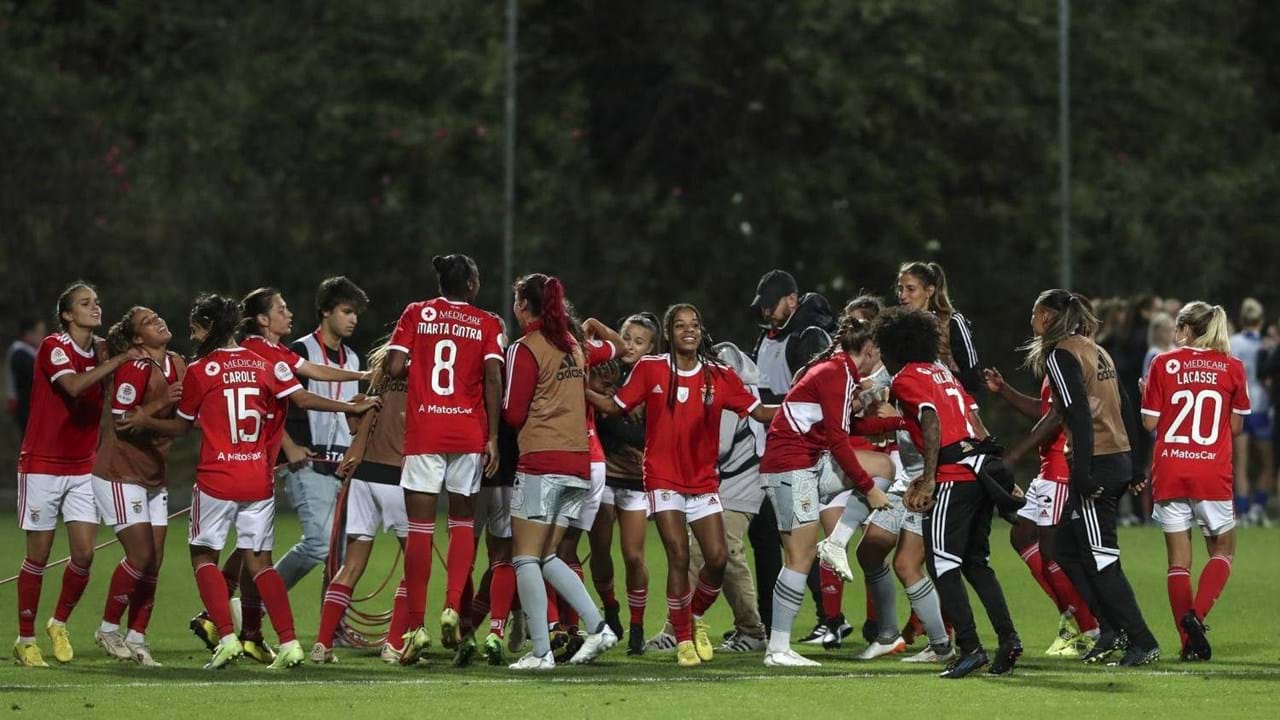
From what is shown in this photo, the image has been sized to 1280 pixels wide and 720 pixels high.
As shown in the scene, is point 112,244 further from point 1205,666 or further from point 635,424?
point 1205,666

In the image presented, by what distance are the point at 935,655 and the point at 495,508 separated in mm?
2624

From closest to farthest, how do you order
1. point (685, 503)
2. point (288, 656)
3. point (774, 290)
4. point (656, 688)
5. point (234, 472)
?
1. point (656, 688)
2. point (288, 656)
3. point (234, 472)
4. point (685, 503)
5. point (774, 290)

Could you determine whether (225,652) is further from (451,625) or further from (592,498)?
(592,498)

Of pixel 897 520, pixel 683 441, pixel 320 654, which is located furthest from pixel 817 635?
pixel 320 654

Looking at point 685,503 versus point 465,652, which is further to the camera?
point 685,503

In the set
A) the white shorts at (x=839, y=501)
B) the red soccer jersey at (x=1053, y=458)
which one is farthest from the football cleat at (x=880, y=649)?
the red soccer jersey at (x=1053, y=458)

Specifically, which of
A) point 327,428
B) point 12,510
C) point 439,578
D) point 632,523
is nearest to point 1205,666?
point 632,523

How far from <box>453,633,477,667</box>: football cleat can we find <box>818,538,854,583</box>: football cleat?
1.96 meters

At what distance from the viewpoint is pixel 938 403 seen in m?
10.4

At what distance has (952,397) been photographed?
10422mm

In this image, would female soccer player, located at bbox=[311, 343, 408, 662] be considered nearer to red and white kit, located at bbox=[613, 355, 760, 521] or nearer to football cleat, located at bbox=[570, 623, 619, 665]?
football cleat, located at bbox=[570, 623, 619, 665]

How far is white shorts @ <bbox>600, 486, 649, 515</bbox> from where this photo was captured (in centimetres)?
1189

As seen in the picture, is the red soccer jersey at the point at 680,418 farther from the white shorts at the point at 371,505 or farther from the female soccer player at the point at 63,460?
the female soccer player at the point at 63,460

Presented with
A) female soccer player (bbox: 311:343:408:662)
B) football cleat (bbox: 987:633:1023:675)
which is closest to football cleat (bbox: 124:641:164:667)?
female soccer player (bbox: 311:343:408:662)
